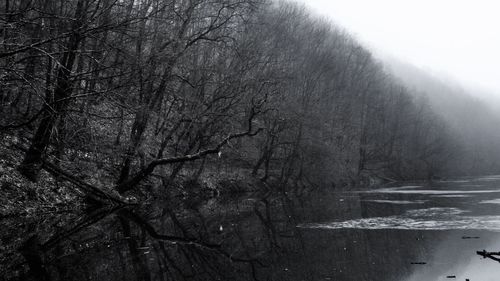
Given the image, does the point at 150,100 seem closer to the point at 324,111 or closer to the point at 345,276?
the point at 345,276

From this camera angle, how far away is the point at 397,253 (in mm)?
12609

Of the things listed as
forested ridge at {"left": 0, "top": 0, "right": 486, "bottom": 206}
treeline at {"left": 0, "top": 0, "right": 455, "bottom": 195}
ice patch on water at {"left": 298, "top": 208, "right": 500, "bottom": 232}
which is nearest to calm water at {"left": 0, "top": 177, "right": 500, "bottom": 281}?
ice patch on water at {"left": 298, "top": 208, "right": 500, "bottom": 232}

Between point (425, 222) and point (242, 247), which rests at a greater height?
point (242, 247)

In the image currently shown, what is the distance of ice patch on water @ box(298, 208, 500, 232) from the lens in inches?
701

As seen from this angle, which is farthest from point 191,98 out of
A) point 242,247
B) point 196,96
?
point 242,247

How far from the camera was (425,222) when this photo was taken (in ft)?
63.3

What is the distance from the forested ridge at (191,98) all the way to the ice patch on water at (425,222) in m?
8.19

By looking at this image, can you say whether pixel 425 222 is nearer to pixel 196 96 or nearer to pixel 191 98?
pixel 191 98

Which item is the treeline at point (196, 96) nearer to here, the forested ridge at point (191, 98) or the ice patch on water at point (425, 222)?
the forested ridge at point (191, 98)

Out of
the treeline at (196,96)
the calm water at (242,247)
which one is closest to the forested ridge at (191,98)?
the treeline at (196,96)

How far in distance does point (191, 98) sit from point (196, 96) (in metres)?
0.66

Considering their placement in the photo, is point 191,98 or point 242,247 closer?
point 242,247

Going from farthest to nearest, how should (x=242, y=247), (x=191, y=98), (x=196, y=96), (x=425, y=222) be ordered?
(x=196, y=96) < (x=191, y=98) < (x=425, y=222) < (x=242, y=247)

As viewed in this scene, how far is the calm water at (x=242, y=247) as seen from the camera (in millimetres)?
9867
